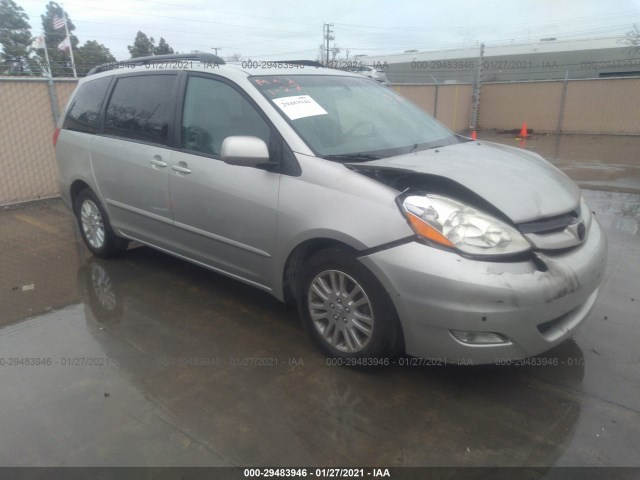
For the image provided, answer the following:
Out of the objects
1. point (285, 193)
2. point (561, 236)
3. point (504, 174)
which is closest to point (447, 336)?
point (561, 236)

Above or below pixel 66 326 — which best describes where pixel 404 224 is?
above

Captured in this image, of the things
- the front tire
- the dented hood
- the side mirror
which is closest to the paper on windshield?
the side mirror

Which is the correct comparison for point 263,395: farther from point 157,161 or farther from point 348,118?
point 157,161

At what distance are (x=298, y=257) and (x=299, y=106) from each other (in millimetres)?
1033

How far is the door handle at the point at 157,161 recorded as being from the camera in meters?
3.83

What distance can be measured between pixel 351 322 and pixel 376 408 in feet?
1.62

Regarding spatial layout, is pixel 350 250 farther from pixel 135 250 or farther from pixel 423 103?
pixel 423 103

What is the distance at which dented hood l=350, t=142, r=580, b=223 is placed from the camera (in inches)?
105

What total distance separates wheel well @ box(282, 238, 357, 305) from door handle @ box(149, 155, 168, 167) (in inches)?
54.9

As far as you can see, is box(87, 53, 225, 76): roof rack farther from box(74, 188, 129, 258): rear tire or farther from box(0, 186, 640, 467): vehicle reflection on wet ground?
box(0, 186, 640, 467): vehicle reflection on wet ground

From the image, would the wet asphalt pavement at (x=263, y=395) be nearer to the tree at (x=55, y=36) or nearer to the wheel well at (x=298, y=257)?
the wheel well at (x=298, y=257)

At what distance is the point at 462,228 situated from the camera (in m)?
2.56

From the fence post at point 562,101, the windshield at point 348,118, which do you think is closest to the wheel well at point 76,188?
the windshield at point 348,118

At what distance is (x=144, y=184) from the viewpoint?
4.04 metres
